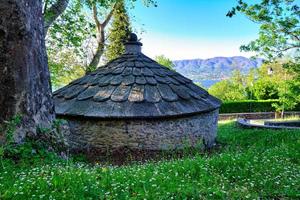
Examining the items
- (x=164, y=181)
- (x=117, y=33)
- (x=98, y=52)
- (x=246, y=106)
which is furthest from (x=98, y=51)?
(x=164, y=181)

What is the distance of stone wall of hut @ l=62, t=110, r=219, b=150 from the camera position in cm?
817

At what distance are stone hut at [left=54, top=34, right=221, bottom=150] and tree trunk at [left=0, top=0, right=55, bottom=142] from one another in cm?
271

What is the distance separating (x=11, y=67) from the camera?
5000 millimetres

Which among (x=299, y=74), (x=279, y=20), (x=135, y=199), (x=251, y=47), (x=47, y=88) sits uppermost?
(x=279, y=20)

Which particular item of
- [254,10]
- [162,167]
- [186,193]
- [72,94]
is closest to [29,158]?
[162,167]

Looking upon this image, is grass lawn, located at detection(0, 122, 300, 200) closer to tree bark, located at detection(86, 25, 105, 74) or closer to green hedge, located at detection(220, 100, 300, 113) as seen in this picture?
tree bark, located at detection(86, 25, 105, 74)

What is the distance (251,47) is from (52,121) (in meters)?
12.5

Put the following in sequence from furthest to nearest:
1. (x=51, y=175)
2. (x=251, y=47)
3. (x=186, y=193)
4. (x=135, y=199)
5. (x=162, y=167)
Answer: (x=251, y=47), (x=162, y=167), (x=51, y=175), (x=186, y=193), (x=135, y=199)

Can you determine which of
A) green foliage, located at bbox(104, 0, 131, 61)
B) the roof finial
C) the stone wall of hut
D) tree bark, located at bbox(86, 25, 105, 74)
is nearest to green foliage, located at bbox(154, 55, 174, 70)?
green foliage, located at bbox(104, 0, 131, 61)

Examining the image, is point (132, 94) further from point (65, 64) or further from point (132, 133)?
point (65, 64)

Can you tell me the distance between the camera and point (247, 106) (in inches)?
1126

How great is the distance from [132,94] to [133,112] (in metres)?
0.71

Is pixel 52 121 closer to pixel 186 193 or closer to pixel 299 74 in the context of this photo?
pixel 186 193

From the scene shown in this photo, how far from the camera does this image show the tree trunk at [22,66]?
4.96 m
